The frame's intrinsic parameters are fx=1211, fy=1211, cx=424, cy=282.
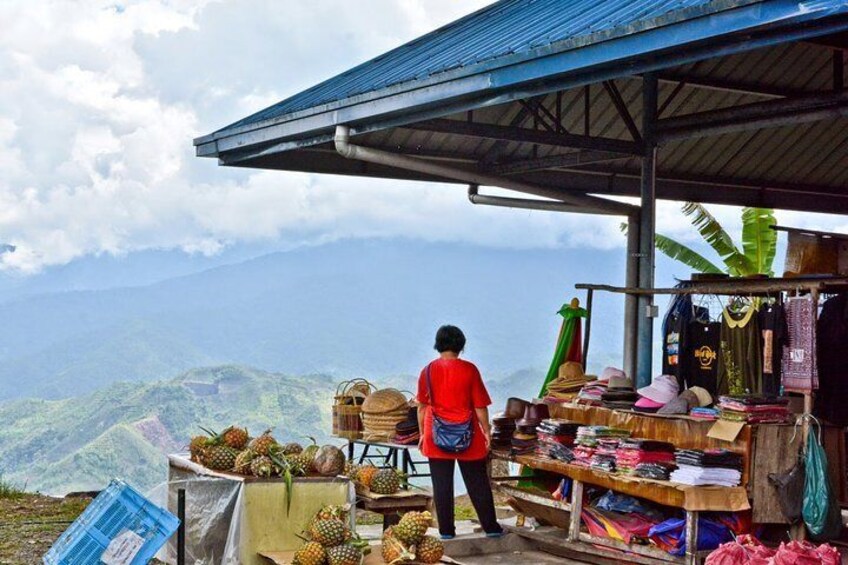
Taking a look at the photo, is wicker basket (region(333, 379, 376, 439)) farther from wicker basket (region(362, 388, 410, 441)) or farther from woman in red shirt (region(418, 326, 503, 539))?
woman in red shirt (region(418, 326, 503, 539))

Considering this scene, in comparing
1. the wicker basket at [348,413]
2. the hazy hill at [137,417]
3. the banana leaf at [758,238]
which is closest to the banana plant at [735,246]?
the banana leaf at [758,238]

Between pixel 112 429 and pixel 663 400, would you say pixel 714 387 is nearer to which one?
pixel 663 400

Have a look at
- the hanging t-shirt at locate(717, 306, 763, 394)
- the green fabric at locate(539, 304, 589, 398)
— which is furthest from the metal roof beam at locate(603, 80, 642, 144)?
the hanging t-shirt at locate(717, 306, 763, 394)

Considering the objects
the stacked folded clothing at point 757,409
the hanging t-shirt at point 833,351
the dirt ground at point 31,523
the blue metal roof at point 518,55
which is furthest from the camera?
the dirt ground at point 31,523

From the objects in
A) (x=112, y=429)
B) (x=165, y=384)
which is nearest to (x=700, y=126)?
(x=112, y=429)

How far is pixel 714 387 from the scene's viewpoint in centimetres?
924

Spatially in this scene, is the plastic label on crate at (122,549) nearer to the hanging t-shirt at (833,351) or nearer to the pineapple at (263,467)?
the pineapple at (263,467)

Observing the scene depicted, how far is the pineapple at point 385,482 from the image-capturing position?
8055mm

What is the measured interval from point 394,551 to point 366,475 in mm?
1180

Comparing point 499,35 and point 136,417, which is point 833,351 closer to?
point 499,35

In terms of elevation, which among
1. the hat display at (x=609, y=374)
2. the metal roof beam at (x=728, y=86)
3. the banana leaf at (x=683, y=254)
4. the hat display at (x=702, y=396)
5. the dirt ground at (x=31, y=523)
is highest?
the metal roof beam at (x=728, y=86)

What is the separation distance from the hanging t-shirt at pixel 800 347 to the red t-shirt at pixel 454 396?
209 centimetres

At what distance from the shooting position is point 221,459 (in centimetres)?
806

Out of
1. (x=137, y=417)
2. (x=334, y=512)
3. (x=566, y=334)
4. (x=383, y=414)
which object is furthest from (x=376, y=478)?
(x=137, y=417)
